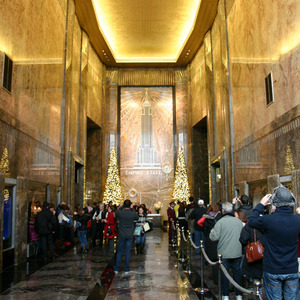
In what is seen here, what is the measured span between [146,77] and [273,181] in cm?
1634

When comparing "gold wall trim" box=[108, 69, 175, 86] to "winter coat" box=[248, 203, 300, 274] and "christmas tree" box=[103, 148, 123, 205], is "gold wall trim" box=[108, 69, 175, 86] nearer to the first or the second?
"christmas tree" box=[103, 148, 123, 205]

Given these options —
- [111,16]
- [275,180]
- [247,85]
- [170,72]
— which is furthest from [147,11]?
[275,180]

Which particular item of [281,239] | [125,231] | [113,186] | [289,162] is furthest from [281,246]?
[113,186]

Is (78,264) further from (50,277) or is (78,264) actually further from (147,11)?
(147,11)

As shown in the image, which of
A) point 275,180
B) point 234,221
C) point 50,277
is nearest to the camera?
point 234,221

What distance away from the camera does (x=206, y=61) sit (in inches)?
758

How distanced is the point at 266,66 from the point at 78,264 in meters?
7.30

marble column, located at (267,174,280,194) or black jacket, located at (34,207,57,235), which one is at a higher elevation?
marble column, located at (267,174,280,194)

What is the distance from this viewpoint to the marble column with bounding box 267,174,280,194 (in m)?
9.03

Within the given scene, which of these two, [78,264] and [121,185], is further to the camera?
[121,185]

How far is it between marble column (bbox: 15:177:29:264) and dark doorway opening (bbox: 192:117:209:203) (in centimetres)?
1359

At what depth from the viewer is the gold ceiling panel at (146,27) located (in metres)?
17.5

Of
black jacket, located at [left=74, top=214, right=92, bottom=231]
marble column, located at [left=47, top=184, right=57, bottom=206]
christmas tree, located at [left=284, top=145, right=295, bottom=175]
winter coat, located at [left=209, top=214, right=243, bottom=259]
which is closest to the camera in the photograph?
winter coat, located at [left=209, top=214, right=243, bottom=259]

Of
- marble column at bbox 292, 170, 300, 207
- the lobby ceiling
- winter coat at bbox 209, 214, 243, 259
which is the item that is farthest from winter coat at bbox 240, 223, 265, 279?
the lobby ceiling
